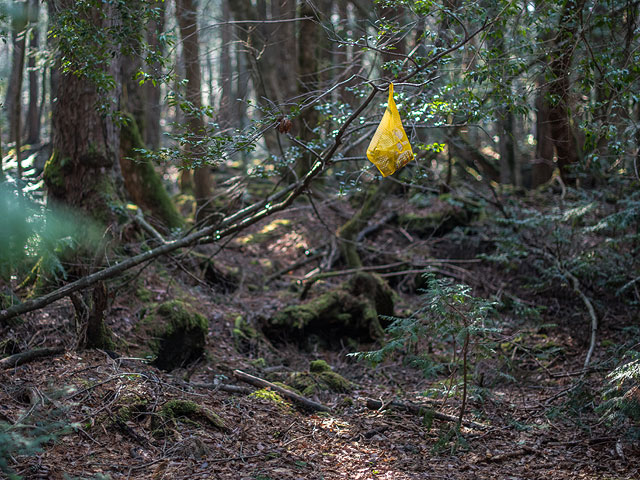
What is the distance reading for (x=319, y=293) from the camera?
25.5 ft

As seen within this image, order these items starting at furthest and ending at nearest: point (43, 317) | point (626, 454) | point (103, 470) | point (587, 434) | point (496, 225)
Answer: point (496, 225) < point (43, 317) < point (587, 434) < point (626, 454) < point (103, 470)

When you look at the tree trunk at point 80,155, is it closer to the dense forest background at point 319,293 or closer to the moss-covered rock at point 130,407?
the dense forest background at point 319,293

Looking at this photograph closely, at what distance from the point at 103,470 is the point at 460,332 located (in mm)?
2835

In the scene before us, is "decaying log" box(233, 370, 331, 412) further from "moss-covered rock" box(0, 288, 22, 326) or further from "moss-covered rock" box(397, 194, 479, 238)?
"moss-covered rock" box(397, 194, 479, 238)

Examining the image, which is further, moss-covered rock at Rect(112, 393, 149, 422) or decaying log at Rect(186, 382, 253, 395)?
decaying log at Rect(186, 382, 253, 395)

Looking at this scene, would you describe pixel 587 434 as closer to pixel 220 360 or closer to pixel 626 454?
pixel 626 454

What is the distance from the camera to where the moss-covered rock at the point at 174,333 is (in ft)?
18.6

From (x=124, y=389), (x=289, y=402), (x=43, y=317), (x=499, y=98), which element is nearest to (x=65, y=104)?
(x=43, y=317)

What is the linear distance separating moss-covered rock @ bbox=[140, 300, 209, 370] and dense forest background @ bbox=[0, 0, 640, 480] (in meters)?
0.02

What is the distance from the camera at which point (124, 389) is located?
14.0 ft

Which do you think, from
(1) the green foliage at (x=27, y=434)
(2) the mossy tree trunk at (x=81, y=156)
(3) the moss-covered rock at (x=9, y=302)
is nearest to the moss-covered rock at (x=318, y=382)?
(1) the green foliage at (x=27, y=434)

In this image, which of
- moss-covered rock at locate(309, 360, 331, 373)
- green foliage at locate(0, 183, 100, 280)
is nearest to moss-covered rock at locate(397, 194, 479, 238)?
moss-covered rock at locate(309, 360, 331, 373)

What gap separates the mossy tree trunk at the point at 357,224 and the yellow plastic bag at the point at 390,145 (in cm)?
493

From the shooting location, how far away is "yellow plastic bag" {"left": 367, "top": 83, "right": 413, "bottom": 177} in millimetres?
3928
